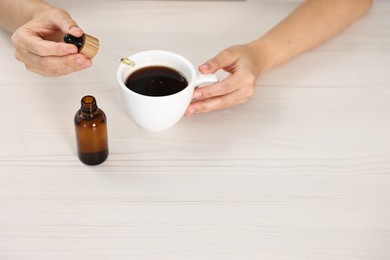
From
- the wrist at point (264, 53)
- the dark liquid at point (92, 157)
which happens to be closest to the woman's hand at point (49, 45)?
the dark liquid at point (92, 157)

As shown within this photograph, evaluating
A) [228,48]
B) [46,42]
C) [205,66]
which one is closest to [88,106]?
[46,42]

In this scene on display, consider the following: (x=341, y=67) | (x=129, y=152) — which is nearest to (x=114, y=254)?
(x=129, y=152)

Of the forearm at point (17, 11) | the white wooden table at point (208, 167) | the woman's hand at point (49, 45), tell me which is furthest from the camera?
the forearm at point (17, 11)

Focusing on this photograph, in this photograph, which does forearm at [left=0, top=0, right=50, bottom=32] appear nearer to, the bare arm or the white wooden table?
the white wooden table

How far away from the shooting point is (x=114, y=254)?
0.96m

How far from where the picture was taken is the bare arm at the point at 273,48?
3.90ft

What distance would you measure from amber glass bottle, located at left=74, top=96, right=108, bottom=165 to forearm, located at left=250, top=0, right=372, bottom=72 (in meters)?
0.41

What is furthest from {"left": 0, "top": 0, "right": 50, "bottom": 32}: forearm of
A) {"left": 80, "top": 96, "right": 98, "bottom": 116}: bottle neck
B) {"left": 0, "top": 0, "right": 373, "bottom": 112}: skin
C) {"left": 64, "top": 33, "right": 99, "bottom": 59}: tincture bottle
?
{"left": 80, "top": 96, "right": 98, "bottom": 116}: bottle neck

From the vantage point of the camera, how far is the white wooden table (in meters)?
0.99

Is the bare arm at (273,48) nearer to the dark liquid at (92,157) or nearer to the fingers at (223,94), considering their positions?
the fingers at (223,94)

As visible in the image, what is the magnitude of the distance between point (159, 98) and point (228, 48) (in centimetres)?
27

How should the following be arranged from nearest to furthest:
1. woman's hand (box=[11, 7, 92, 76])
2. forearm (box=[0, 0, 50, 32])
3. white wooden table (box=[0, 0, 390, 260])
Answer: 1. white wooden table (box=[0, 0, 390, 260])
2. woman's hand (box=[11, 7, 92, 76])
3. forearm (box=[0, 0, 50, 32])

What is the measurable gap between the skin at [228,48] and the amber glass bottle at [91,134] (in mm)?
100

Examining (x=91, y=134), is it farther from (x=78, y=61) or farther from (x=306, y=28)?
(x=306, y=28)
